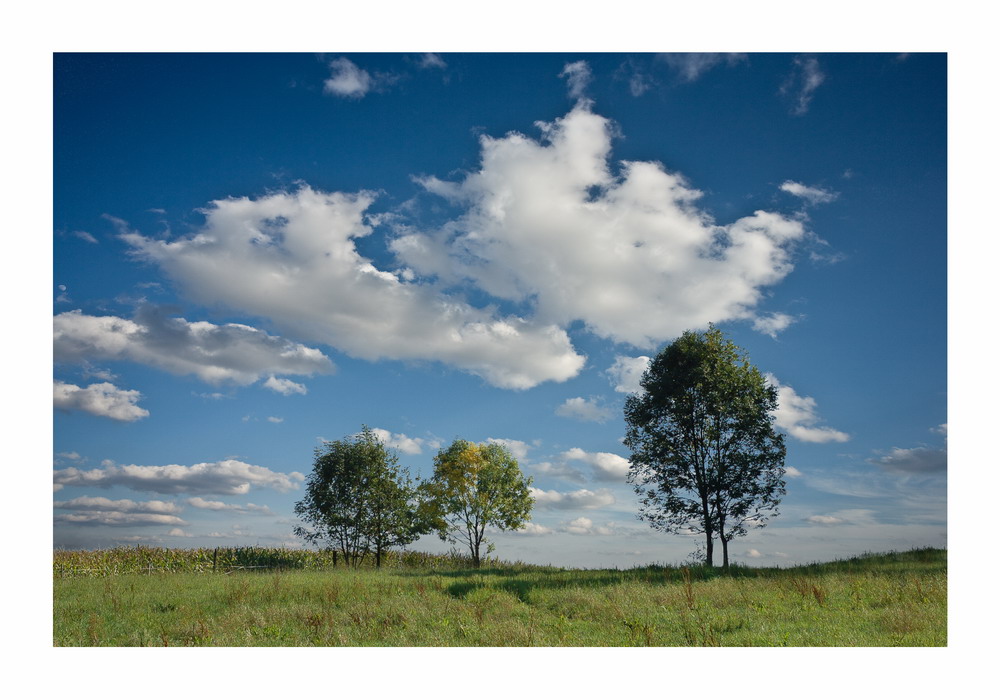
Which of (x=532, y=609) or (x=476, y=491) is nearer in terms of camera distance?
(x=532, y=609)

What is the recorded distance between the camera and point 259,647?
11742 millimetres

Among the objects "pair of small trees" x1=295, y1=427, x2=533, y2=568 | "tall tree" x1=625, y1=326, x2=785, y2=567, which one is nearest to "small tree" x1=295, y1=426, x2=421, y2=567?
"pair of small trees" x1=295, y1=427, x2=533, y2=568

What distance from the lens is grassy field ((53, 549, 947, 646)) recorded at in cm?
1222

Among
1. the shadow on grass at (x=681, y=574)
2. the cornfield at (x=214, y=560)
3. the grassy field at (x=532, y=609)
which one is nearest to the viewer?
the grassy field at (x=532, y=609)

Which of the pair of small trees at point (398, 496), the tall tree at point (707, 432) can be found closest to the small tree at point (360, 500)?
the pair of small trees at point (398, 496)

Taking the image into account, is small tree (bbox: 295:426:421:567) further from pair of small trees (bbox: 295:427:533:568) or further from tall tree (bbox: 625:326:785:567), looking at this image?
tall tree (bbox: 625:326:785:567)

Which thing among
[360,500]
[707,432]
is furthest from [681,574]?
[360,500]

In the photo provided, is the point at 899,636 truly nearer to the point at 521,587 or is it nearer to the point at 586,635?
the point at 586,635

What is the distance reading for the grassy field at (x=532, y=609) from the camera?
1222 centimetres

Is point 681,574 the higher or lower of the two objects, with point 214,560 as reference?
higher

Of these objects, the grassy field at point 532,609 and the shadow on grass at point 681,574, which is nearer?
the grassy field at point 532,609

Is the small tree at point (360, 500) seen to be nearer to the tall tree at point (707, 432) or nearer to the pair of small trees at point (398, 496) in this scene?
the pair of small trees at point (398, 496)

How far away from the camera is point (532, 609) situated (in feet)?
53.1

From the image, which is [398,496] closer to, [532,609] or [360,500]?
[360,500]
